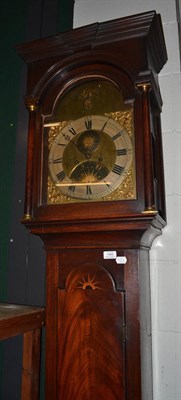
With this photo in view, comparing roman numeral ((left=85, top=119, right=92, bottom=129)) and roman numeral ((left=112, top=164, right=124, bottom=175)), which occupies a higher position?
roman numeral ((left=85, top=119, right=92, bottom=129))

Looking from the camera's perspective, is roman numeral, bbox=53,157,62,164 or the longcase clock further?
roman numeral, bbox=53,157,62,164

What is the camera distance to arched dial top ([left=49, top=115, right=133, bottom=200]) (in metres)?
0.95

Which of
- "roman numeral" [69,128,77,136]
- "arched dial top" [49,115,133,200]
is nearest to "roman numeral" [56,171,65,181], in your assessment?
"arched dial top" [49,115,133,200]

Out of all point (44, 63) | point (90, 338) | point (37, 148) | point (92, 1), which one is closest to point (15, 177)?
point (37, 148)

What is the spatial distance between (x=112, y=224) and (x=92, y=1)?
1.11 m

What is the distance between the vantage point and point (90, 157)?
100 cm

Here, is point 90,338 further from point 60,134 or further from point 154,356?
point 60,134

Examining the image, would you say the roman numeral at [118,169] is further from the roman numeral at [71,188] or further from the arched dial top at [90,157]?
the roman numeral at [71,188]

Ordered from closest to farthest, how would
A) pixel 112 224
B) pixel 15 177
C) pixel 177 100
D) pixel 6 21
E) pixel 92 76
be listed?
pixel 112 224, pixel 92 76, pixel 177 100, pixel 15 177, pixel 6 21

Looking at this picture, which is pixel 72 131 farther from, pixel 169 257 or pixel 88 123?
pixel 169 257

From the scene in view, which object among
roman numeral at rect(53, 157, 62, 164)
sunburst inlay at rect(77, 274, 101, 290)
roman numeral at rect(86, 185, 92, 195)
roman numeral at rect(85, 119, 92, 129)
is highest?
roman numeral at rect(85, 119, 92, 129)

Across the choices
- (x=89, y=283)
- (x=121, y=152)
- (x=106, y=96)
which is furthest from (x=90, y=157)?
(x=89, y=283)

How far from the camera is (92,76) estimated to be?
105cm

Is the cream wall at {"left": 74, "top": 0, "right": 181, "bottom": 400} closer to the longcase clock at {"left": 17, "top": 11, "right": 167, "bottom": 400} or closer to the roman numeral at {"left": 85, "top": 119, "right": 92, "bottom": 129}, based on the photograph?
the longcase clock at {"left": 17, "top": 11, "right": 167, "bottom": 400}
